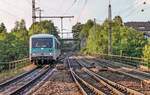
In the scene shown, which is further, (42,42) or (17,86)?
(42,42)

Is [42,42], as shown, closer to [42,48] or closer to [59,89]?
[42,48]

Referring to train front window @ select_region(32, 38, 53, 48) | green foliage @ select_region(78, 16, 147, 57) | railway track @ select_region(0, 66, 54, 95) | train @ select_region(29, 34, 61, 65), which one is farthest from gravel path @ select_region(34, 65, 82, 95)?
green foliage @ select_region(78, 16, 147, 57)

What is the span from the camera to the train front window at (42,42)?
161 feet

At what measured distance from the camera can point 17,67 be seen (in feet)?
140

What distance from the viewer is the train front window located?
161ft

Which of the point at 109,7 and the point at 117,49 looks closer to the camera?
the point at 109,7

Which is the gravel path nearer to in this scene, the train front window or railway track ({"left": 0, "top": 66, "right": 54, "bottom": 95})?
railway track ({"left": 0, "top": 66, "right": 54, "bottom": 95})

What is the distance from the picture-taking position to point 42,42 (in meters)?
49.4

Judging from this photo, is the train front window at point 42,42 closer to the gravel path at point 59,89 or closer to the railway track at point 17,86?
the railway track at point 17,86

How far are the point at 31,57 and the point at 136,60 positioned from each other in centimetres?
1110

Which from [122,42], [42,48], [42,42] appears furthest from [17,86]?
[122,42]

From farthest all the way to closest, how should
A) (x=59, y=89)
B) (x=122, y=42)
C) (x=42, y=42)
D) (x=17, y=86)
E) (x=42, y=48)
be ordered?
(x=122, y=42)
(x=42, y=42)
(x=42, y=48)
(x=17, y=86)
(x=59, y=89)

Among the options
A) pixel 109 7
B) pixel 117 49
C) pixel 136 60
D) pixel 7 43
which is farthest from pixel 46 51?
pixel 7 43

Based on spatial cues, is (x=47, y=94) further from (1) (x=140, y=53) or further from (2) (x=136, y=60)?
(1) (x=140, y=53)
